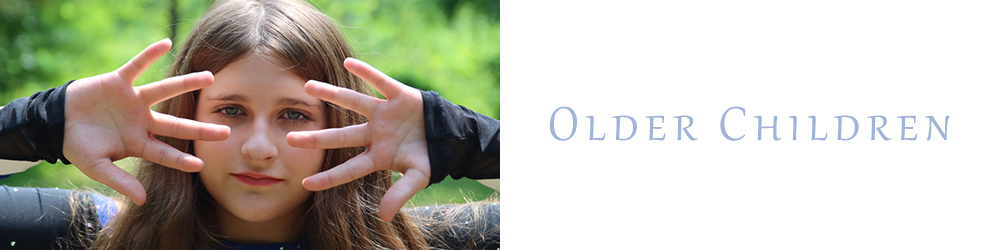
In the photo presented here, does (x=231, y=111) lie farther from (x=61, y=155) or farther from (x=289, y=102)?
(x=61, y=155)

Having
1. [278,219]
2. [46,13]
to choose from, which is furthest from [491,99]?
[278,219]

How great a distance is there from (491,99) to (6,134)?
3.74m

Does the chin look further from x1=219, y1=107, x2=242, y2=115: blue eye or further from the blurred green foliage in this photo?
the blurred green foliage

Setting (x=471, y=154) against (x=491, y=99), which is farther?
(x=491, y=99)

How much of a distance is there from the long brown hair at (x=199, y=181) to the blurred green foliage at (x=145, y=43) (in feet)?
10.1

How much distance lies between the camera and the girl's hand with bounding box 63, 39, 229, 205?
1099 mm

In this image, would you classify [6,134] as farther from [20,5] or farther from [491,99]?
[20,5]

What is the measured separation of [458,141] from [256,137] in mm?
347

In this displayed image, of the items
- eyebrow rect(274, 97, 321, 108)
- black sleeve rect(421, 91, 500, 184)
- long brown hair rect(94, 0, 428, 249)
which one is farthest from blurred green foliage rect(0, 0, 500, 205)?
eyebrow rect(274, 97, 321, 108)

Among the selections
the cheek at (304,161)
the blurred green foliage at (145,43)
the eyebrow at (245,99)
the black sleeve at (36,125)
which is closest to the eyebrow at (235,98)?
A: the eyebrow at (245,99)

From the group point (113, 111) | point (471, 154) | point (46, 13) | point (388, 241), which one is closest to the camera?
point (113, 111)

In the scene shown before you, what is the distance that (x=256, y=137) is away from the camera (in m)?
1.16

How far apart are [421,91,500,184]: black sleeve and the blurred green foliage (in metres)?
3.19

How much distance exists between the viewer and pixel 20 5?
476 centimetres
